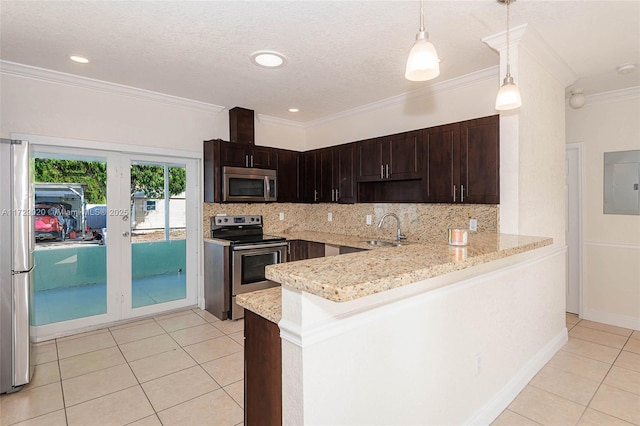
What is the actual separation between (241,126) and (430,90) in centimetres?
240

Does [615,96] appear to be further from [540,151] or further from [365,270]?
[365,270]

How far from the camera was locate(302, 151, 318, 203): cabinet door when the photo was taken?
4723 millimetres

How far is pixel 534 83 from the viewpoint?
8.82 ft

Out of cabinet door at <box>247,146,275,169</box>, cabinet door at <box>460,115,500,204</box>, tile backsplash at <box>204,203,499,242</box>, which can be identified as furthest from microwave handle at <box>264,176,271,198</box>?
cabinet door at <box>460,115,500,204</box>

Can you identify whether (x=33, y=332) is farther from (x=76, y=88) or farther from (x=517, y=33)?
(x=517, y=33)

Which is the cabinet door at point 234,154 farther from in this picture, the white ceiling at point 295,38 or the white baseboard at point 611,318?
the white baseboard at point 611,318

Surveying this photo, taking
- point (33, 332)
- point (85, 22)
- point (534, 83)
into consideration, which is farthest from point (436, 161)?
point (33, 332)

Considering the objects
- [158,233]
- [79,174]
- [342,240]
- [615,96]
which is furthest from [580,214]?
[79,174]

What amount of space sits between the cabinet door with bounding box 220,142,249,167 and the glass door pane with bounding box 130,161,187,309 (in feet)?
2.00

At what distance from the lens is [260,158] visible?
4.47 m

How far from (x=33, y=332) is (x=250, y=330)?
312cm

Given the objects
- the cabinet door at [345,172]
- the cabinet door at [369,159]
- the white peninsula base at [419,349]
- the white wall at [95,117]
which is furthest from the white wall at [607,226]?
the white wall at [95,117]

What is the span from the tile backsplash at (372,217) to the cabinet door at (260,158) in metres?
0.59

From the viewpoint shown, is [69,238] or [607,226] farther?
[607,226]
